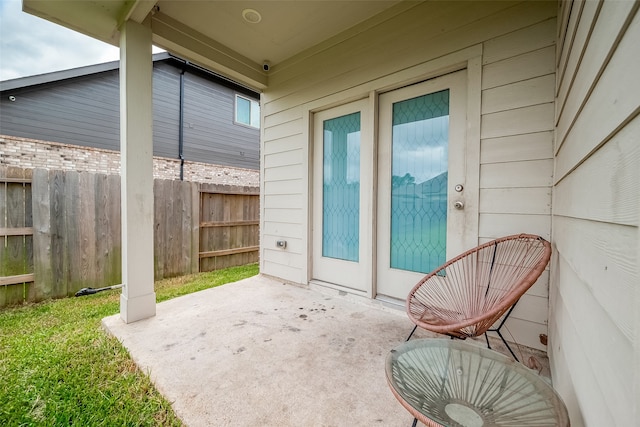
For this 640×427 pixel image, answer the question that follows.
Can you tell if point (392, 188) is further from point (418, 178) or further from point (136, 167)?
point (136, 167)

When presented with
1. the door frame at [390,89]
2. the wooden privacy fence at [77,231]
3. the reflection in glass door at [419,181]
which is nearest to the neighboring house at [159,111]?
the wooden privacy fence at [77,231]

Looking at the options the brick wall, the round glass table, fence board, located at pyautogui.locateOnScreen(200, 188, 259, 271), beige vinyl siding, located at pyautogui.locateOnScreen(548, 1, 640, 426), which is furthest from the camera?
the brick wall

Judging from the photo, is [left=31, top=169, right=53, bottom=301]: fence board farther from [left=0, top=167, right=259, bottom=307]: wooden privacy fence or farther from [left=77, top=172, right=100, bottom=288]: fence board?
[left=77, top=172, right=100, bottom=288]: fence board

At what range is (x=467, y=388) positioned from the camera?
3.28 feet

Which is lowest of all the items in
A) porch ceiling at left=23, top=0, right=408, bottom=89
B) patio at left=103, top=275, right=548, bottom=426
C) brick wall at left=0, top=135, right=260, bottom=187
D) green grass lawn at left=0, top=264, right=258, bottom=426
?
green grass lawn at left=0, top=264, right=258, bottom=426

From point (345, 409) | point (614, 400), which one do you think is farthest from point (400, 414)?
point (614, 400)

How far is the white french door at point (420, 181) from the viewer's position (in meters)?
2.12

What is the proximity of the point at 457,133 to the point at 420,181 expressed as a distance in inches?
18.9

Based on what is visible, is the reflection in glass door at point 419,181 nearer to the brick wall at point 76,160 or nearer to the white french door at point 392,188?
the white french door at point 392,188

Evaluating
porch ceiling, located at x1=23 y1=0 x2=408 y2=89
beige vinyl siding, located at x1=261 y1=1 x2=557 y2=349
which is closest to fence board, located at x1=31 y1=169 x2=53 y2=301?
porch ceiling, located at x1=23 y1=0 x2=408 y2=89

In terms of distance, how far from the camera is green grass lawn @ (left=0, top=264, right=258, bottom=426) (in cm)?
132

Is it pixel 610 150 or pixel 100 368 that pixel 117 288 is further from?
pixel 610 150

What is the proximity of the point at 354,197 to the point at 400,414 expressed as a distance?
1950 mm

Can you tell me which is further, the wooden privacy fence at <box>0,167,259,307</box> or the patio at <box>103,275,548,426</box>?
the wooden privacy fence at <box>0,167,259,307</box>
